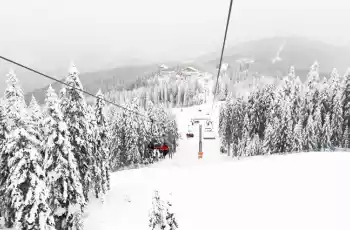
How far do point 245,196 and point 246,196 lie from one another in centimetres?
10

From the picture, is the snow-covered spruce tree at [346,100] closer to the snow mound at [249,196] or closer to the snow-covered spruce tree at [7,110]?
the snow mound at [249,196]

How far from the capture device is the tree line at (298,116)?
4150cm

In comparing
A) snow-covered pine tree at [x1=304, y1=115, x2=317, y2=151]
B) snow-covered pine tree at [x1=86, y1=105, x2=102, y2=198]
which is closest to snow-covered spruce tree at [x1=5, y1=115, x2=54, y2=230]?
snow-covered pine tree at [x1=86, y1=105, x2=102, y2=198]

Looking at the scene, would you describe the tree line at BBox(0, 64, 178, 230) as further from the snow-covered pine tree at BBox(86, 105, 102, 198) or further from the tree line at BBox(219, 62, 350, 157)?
the tree line at BBox(219, 62, 350, 157)

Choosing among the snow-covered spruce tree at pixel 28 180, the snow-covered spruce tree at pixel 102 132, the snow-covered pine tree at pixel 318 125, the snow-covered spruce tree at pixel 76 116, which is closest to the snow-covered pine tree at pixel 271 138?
the snow-covered pine tree at pixel 318 125

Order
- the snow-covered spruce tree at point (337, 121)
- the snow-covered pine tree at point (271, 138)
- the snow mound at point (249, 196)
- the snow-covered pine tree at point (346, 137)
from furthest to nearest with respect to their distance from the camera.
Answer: the snow-covered pine tree at point (271, 138) → the snow-covered spruce tree at point (337, 121) → the snow-covered pine tree at point (346, 137) → the snow mound at point (249, 196)

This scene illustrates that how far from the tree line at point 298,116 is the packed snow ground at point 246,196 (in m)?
8.50

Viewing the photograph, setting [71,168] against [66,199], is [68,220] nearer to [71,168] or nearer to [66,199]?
[66,199]

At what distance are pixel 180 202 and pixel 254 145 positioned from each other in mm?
24514

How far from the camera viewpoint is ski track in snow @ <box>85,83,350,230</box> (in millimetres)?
21220

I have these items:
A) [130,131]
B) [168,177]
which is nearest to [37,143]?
[168,177]

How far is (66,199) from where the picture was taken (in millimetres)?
19016

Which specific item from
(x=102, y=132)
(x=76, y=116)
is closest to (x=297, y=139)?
(x=102, y=132)

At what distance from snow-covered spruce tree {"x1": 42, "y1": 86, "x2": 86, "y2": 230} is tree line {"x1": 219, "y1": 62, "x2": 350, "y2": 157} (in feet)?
105
